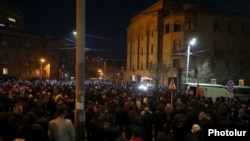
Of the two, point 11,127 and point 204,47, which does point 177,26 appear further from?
point 11,127

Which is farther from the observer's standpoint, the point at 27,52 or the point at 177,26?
the point at 27,52

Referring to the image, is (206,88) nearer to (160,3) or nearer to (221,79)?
(221,79)

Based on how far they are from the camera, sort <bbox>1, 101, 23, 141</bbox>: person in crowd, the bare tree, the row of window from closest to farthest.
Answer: <bbox>1, 101, 23, 141</bbox>: person in crowd < the row of window < the bare tree

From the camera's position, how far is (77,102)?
11.0 m

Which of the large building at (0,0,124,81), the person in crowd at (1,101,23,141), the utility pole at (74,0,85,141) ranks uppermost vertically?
the large building at (0,0,124,81)

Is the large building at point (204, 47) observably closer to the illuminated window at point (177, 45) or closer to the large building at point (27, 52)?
the illuminated window at point (177, 45)

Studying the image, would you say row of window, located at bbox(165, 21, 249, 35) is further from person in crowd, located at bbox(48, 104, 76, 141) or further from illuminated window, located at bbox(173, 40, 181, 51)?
person in crowd, located at bbox(48, 104, 76, 141)

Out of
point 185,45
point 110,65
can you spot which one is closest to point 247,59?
point 185,45

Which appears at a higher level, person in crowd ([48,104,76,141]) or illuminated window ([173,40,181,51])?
illuminated window ([173,40,181,51])

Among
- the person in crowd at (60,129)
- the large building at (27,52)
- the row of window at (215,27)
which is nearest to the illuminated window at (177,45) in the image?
Answer: the row of window at (215,27)

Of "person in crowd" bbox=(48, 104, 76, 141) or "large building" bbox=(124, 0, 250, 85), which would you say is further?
"large building" bbox=(124, 0, 250, 85)

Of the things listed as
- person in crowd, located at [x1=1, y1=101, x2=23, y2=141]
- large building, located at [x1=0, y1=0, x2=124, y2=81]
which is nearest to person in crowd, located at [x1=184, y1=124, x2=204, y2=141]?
person in crowd, located at [x1=1, y1=101, x2=23, y2=141]

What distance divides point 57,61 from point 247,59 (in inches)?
2016

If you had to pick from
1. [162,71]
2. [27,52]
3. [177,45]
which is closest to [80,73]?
[162,71]
